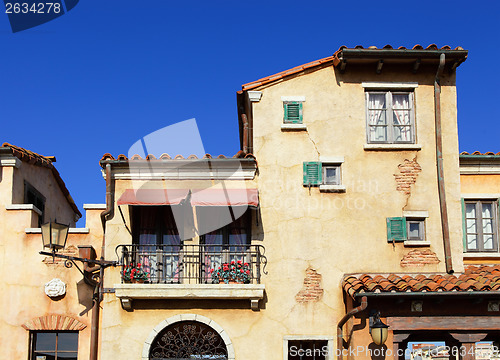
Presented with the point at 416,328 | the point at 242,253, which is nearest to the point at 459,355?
the point at 416,328

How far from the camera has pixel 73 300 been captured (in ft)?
49.9

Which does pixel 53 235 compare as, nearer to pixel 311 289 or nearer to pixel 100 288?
pixel 100 288

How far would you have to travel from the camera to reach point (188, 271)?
15578 mm

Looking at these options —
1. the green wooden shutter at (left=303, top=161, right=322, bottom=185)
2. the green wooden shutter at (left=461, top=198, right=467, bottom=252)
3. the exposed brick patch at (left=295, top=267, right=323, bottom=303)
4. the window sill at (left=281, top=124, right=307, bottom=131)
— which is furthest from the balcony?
the green wooden shutter at (left=461, top=198, right=467, bottom=252)

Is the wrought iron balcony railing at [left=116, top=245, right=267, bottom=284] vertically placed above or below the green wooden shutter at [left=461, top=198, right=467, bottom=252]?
below

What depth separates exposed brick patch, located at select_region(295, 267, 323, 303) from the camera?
49.8 ft

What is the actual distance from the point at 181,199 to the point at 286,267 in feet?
9.77

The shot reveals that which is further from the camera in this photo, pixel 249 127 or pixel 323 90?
pixel 249 127

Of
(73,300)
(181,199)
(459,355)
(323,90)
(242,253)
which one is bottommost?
(459,355)

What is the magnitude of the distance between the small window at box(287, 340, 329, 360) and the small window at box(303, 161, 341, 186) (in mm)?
3819

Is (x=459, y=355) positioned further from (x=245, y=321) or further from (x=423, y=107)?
(x=423, y=107)

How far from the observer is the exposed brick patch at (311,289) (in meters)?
15.2

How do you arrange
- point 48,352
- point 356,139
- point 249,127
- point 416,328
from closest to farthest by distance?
1. point 416,328
2. point 48,352
3. point 356,139
4. point 249,127

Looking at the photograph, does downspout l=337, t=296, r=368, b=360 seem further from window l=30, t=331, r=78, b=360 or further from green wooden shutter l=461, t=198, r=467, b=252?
window l=30, t=331, r=78, b=360
